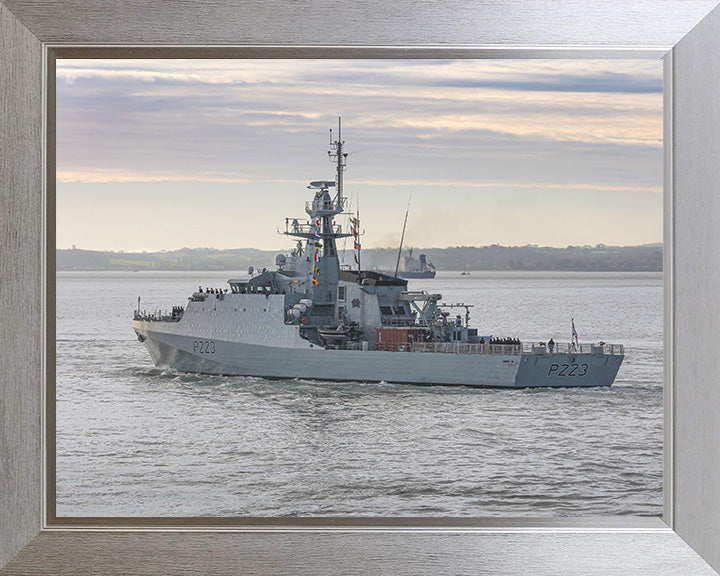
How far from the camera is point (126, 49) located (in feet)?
7.26

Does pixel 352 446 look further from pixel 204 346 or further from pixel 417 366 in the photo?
pixel 204 346

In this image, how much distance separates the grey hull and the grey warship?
1cm

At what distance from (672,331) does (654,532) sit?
1.75ft

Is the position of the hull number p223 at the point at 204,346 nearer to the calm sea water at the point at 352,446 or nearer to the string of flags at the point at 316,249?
the calm sea water at the point at 352,446

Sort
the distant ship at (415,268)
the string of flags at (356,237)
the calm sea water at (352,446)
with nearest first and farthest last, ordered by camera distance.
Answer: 1. the calm sea water at (352,446)
2. the distant ship at (415,268)
3. the string of flags at (356,237)

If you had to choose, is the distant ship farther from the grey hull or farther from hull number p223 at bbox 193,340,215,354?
hull number p223 at bbox 193,340,215,354

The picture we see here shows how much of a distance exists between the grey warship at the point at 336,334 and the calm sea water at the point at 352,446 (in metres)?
0.22

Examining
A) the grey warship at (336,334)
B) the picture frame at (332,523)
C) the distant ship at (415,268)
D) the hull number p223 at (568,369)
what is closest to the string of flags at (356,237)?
the grey warship at (336,334)

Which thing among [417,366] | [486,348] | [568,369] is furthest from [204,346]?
[568,369]

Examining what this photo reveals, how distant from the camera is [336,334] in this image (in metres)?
10.9

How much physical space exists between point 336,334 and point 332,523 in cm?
877

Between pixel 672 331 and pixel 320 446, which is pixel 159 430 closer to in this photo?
pixel 320 446

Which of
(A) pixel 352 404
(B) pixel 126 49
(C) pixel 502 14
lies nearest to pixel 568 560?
(C) pixel 502 14

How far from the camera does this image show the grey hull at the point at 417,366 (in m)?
A: 9.86
